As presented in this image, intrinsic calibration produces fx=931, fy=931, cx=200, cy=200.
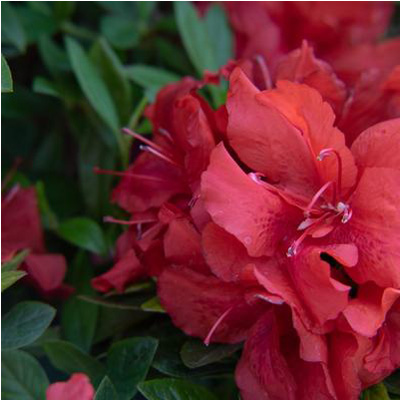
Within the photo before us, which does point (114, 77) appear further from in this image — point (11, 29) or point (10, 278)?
point (10, 278)

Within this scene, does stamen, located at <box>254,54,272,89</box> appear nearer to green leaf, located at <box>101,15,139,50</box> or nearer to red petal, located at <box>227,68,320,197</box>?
red petal, located at <box>227,68,320,197</box>

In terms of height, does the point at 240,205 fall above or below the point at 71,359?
above

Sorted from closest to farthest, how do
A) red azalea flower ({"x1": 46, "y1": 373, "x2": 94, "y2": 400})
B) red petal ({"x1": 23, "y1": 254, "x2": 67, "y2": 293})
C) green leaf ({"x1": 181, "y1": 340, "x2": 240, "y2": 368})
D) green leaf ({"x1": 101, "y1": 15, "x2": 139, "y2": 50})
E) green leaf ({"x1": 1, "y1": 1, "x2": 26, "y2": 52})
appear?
red azalea flower ({"x1": 46, "y1": 373, "x2": 94, "y2": 400}) → green leaf ({"x1": 181, "y1": 340, "x2": 240, "y2": 368}) → red petal ({"x1": 23, "y1": 254, "x2": 67, "y2": 293}) → green leaf ({"x1": 1, "y1": 1, "x2": 26, "y2": 52}) → green leaf ({"x1": 101, "y1": 15, "x2": 139, "y2": 50})

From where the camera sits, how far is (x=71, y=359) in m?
0.77

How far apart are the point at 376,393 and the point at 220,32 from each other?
1.70 feet

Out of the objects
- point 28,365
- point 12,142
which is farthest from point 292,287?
point 12,142

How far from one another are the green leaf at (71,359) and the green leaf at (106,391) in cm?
10

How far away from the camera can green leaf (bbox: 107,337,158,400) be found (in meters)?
0.71

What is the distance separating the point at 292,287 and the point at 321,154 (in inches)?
3.8

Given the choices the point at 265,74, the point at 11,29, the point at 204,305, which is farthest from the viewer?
the point at 11,29

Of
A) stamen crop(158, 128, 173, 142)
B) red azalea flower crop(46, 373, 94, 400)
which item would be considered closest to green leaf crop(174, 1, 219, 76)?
stamen crop(158, 128, 173, 142)

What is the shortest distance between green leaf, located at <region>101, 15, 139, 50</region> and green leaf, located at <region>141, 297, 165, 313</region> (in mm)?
376

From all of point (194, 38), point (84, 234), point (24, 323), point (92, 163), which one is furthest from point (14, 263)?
point (194, 38)

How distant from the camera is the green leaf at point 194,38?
3.29 feet
